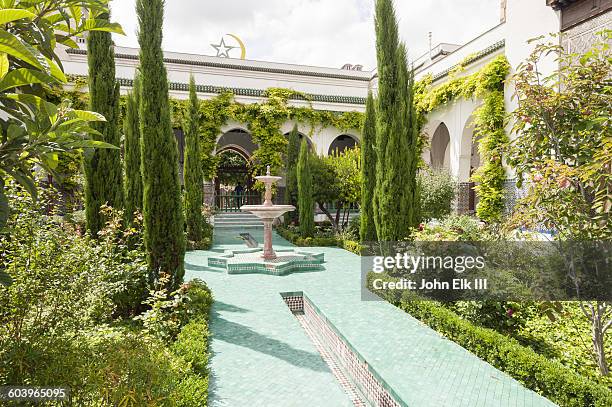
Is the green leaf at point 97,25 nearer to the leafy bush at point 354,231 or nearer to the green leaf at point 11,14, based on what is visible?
the green leaf at point 11,14

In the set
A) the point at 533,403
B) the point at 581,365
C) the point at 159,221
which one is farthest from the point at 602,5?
the point at 159,221

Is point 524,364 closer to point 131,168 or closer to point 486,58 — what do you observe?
point 131,168

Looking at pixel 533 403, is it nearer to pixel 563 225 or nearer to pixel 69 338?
pixel 563 225

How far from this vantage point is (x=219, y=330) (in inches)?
198

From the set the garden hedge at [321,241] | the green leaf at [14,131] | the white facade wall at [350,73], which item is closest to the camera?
the green leaf at [14,131]

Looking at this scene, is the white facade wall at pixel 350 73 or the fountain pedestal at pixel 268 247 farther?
the white facade wall at pixel 350 73

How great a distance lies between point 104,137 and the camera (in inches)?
247

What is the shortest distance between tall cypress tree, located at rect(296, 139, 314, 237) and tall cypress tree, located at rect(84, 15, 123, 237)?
24.9 ft

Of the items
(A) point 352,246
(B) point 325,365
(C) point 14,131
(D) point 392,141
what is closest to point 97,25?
(C) point 14,131

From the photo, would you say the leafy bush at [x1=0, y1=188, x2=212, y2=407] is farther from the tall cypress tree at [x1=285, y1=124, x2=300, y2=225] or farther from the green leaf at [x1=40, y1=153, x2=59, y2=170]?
the tall cypress tree at [x1=285, y1=124, x2=300, y2=225]

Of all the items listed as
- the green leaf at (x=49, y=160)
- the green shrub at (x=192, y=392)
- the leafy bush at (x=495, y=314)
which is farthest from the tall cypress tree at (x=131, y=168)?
the green leaf at (x=49, y=160)

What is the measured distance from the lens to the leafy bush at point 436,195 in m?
11.6

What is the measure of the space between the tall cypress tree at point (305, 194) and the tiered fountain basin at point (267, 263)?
10.4 feet

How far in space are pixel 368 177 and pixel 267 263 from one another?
3.63 meters
